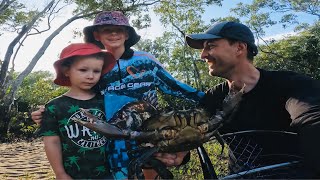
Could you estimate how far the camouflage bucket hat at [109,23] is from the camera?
2700 millimetres

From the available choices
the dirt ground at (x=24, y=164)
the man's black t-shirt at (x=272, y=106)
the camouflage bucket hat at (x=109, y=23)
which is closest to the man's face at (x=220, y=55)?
the man's black t-shirt at (x=272, y=106)

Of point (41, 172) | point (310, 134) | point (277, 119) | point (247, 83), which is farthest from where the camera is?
point (41, 172)

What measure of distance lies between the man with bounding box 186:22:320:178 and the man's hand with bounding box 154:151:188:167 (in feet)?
1.23

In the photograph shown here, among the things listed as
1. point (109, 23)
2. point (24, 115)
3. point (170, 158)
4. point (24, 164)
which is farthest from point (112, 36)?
point (24, 115)

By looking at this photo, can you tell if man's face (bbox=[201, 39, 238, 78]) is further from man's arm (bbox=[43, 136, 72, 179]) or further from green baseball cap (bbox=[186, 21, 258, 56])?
man's arm (bbox=[43, 136, 72, 179])

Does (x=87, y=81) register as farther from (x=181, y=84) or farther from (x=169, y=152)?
(x=169, y=152)

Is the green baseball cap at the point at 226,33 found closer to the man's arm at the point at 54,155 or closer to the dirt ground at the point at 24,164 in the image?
the man's arm at the point at 54,155

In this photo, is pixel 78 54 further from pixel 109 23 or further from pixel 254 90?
pixel 254 90

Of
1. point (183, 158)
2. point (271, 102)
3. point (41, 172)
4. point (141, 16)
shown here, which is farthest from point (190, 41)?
point (141, 16)

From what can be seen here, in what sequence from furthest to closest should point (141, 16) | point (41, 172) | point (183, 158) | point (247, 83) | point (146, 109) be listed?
point (141, 16), point (41, 172), point (247, 83), point (183, 158), point (146, 109)

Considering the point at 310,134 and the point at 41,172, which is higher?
the point at 310,134

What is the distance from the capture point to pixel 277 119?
241 cm

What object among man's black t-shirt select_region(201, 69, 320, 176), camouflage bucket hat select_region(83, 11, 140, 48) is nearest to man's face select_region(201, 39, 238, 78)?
man's black t-shirt select_region(201, 69, 320, 176)

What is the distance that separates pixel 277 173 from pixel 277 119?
0.62m
